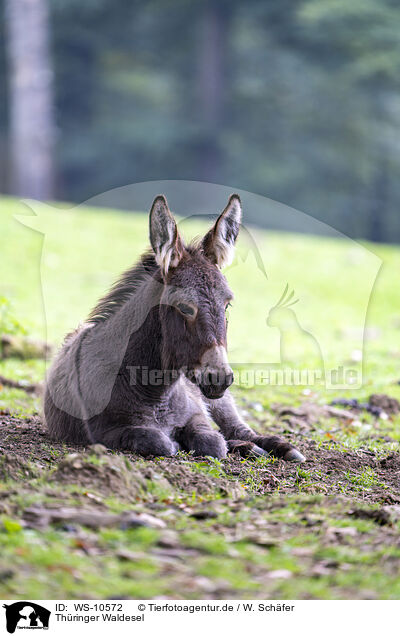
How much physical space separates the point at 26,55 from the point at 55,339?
16222 mm

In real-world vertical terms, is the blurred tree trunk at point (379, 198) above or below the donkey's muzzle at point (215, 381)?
above

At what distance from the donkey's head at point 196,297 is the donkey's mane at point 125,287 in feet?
0.75

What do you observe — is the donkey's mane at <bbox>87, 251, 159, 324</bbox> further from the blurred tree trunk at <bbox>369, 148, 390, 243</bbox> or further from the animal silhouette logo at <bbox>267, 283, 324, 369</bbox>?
the blurred tree trunk at <bbox>369, 148, 390, 243</bbox>

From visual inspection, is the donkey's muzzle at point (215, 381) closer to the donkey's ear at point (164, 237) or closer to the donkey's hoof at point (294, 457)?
the donkey's ear at point (164, 237)

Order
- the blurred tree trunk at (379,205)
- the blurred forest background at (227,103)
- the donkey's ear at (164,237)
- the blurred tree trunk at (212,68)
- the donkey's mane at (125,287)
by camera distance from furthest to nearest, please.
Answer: the blurred tree trunk at (212,68) < the blurred tree trunk at (379,205) < the blurred forest background at (227,103) < the donkey's mane at (125,287) < the donkey's ear at (164,237)

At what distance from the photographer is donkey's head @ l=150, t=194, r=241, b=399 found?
5.45 metres

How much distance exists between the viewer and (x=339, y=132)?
32750 millimetres

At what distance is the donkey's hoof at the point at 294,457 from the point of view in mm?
6355

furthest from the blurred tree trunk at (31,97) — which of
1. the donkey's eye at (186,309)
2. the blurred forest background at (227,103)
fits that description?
the donkey's eye at (186,309)

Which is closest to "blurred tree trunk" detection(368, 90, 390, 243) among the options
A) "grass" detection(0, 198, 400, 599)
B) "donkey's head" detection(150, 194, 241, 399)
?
"grass" detection(0, 198, 400, 599)
